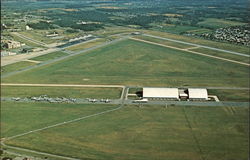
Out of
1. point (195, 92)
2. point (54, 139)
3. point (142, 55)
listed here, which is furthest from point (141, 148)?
point (142, 55)

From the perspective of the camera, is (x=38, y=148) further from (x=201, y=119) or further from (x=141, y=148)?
(x=201, y=119)

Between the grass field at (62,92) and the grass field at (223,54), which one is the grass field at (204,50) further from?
the grass field at (62,92)

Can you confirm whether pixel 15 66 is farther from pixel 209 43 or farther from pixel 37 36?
pixel 209 43

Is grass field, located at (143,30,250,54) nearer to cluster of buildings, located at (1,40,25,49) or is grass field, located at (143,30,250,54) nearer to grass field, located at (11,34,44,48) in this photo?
grass field, located at (11,34,44,48)

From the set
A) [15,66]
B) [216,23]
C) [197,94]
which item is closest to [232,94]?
[197,94]

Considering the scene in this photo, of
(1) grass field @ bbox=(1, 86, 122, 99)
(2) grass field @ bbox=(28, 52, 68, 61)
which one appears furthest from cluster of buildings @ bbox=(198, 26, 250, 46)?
(1) grass field @ bbox=(1, 86, 122, 99)
